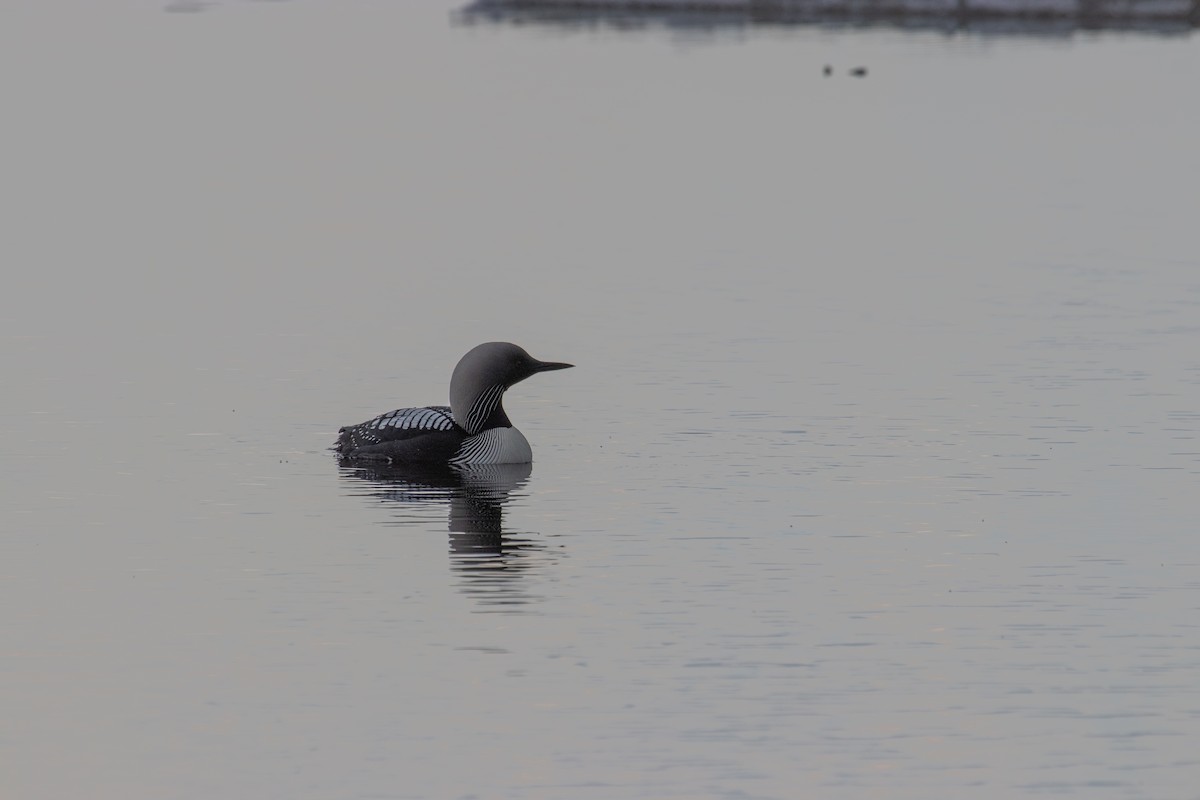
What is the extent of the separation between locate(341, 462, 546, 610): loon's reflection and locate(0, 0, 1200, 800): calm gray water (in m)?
0.05

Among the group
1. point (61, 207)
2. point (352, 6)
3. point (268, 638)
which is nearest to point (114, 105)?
point (61, 207)

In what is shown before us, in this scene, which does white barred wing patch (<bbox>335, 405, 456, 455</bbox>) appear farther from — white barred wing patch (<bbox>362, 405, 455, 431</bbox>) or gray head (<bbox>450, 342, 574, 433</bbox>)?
gray head (<bbox>450, 342, 574, 433</bbox>)

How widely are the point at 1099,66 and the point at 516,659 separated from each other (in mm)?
61834

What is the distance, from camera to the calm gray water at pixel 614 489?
35.2 ft

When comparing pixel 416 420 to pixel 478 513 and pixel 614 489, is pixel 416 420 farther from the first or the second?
pixel 478 513

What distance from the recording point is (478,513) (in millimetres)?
15656

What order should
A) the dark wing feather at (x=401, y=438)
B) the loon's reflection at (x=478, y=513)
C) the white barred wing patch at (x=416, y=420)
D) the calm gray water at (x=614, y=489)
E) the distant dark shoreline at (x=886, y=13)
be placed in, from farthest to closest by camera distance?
the distant dark shoreline at (x=886, y=13) < the white barred wing patch at (x=416, y=420) < the dark wing feather at (x=401, y=438) < the loon's reflection at (x=478, y=513) < the calm gray water at (x=614, y=489)

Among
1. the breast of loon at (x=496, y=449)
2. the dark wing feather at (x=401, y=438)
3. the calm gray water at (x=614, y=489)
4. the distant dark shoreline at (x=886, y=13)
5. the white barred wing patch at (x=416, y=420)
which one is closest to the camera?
the calm gray water at (x=614, y=489)

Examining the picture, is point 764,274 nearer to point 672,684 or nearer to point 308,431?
point 308,431

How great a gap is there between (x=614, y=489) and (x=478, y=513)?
1.07 meters

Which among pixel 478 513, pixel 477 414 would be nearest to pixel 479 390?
pixel 477 414

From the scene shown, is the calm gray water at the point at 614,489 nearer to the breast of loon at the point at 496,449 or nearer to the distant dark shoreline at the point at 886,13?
the breast of loon at the point at 496,449

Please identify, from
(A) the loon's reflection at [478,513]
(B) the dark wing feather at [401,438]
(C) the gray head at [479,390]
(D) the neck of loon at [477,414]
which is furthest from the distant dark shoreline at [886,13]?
(A) the loon's reflection at [478,513]

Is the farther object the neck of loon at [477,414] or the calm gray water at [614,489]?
the neck of loon at [477,414]
